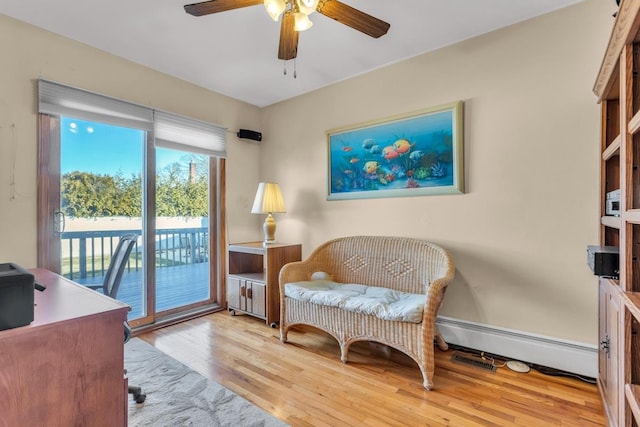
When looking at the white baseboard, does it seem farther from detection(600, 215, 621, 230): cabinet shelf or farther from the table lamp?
the table lamp

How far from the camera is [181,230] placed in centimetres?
325

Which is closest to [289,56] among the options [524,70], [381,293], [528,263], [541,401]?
[524,70]

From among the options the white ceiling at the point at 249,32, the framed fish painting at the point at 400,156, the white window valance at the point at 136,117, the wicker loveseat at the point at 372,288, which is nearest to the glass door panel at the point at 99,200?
the white window valance at the point at 136,117

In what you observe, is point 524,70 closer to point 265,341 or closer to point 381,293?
point 381,293

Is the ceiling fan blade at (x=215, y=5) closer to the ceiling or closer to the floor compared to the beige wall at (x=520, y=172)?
closer to the ceiling

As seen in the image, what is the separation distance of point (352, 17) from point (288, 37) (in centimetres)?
39

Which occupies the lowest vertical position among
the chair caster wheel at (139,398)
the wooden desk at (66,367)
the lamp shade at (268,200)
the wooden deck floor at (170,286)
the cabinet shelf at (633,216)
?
the chair caster wheel at (139,398)

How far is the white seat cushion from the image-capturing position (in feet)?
6.39

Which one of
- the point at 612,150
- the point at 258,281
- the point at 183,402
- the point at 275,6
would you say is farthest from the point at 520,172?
the point at 183,402

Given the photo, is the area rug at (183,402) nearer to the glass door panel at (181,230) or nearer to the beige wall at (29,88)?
the glass door panel at (181,230)

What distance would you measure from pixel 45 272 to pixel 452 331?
115 inches

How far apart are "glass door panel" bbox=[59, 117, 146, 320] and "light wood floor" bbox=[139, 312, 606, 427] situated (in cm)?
76

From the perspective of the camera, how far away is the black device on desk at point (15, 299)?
2.92 ft

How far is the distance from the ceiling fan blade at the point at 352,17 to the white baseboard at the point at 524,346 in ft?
7.24
